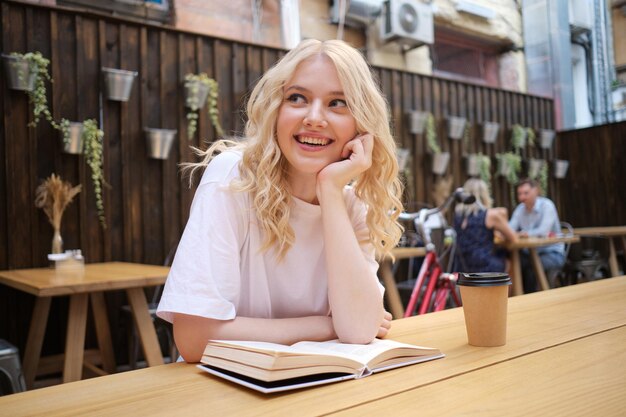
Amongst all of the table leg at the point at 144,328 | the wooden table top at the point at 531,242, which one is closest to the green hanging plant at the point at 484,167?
the wooden table top at the point at 531,242

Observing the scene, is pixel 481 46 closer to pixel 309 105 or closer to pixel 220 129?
pixel 220 129

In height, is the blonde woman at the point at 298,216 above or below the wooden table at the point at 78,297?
above

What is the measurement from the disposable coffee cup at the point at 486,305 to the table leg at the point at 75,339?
2174mm

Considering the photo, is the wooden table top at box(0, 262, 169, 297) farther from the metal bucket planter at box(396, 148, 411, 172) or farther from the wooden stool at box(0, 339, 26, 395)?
the metal bucket planter at box(396, 148, 411, 172)

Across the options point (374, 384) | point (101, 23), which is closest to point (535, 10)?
point (101, 23)

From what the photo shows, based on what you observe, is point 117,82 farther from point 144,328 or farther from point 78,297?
point 144,328

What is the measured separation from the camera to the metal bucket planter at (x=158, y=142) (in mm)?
4160

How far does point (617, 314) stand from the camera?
4.30ft

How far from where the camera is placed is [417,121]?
600 centimetres

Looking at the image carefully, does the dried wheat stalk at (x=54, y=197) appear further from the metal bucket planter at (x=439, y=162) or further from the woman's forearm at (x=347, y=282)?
the metal bucket planter at (x=439, y=162)

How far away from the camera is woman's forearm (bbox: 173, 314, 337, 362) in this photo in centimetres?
111

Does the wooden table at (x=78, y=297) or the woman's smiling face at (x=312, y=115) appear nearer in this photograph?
the woman's smiling face at (x=312, y=115)

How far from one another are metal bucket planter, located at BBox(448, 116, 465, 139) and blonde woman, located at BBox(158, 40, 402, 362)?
16.7ft

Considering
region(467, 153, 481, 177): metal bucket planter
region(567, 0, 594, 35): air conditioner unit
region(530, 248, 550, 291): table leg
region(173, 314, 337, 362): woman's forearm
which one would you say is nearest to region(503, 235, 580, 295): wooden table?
region(530, 248, 550, 291): table leg
